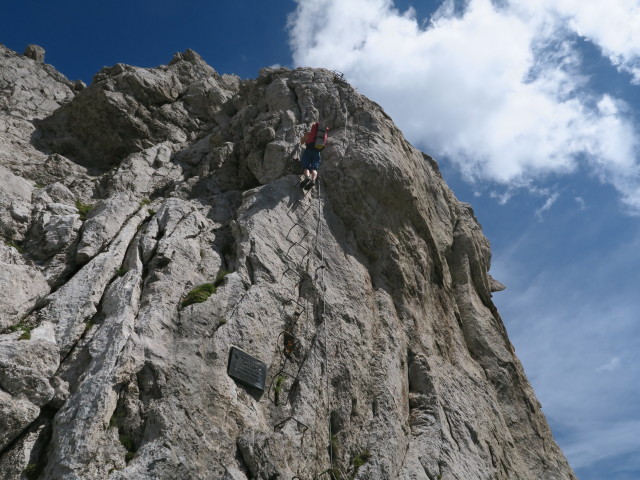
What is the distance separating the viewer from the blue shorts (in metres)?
19.4

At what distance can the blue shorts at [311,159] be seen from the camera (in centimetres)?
1936

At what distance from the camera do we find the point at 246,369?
12.8m

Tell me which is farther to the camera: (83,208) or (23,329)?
(83,208)

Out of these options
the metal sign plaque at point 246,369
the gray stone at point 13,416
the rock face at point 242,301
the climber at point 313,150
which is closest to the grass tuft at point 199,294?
the rock face at point 242,301

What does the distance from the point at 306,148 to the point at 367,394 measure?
853cm

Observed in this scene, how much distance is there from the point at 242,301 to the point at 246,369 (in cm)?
191

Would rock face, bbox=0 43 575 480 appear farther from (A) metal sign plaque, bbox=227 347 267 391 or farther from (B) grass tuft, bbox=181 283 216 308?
(A) metal sign plaque, bbox=227 347 267 391

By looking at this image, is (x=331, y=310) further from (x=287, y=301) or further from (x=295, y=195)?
(x=295, y=195)

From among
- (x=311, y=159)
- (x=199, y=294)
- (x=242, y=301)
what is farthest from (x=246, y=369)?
(x=311, y=159)

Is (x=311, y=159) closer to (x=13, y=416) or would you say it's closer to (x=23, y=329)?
(x=23, y=329)

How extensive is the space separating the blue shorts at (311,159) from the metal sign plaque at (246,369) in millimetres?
8109

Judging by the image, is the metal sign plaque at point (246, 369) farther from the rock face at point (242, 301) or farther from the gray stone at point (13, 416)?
the gray stone at point (13, 416)

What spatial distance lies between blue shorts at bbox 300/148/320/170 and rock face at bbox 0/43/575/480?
52cm

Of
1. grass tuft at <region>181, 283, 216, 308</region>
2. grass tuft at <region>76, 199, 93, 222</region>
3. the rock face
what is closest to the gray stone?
the rock face
